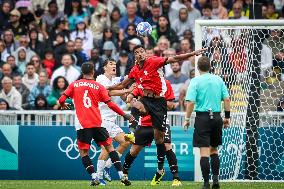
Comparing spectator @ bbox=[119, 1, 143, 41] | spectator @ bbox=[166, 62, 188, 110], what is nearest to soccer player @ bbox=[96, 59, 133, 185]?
spectator @ bbox=[166, 62, 188, 110]

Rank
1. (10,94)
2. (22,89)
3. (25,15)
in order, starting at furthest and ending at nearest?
(25,15)
(22,89)
(10,94)

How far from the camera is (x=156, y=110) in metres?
17.4

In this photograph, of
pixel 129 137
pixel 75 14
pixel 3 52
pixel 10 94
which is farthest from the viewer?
pixel 75 14

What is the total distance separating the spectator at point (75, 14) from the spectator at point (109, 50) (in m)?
1.48

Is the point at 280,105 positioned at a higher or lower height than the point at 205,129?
higher

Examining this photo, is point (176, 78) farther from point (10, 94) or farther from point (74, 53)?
point (10, 94)

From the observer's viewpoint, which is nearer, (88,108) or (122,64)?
(88,108)

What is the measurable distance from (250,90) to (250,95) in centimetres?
10

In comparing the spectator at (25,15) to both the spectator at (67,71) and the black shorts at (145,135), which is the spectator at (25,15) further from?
the black shorts at (145,135)

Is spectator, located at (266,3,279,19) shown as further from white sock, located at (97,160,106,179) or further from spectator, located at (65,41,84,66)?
white sock, located at (97,160,106,179)

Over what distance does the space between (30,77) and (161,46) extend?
3392 millimetres

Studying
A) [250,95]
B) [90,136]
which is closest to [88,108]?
[90,136]

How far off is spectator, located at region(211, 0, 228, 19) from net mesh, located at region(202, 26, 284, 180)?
5352mm

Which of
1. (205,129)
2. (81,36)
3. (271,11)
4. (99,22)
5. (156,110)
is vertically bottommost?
(205,129)
